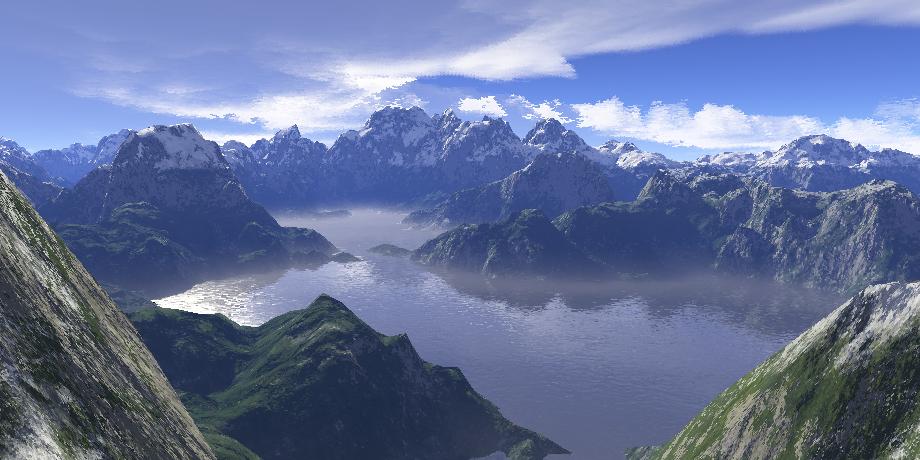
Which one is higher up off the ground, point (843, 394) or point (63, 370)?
point (63, 370)

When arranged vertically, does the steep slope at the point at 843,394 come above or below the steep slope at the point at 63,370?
below

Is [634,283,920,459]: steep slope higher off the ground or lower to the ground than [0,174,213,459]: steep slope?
lower

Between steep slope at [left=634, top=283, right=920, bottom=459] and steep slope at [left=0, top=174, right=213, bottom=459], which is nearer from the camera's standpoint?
steep slope at [left=0, top=174, right=213, bottom=459]

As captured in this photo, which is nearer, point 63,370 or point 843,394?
point 63,370

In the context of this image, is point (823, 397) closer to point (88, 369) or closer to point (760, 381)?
point (760, 381)
